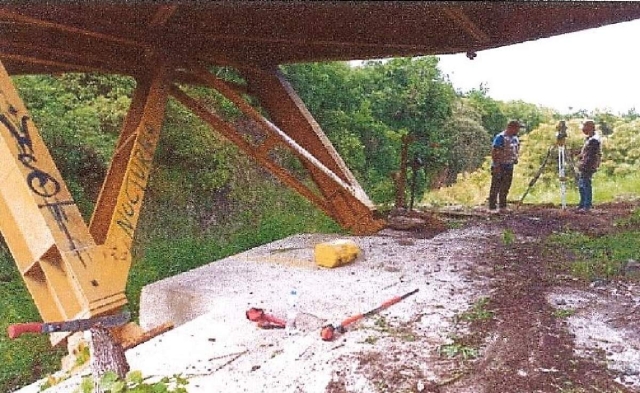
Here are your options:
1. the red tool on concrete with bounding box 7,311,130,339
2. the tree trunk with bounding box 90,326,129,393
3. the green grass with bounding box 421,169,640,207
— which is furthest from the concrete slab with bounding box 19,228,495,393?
the green grass with bounding box 421,169,640,207

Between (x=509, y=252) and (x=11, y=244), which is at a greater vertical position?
(x=11, y=244)

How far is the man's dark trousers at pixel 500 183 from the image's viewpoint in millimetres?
10117

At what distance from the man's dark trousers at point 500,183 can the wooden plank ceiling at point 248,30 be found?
2698mm

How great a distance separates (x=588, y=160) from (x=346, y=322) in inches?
273

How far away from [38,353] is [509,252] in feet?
18.8

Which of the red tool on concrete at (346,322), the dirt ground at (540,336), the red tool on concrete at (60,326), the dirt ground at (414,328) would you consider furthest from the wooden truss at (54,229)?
the dirt ground at (540,336)

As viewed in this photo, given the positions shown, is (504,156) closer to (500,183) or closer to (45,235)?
(500,183)

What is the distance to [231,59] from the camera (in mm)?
8266

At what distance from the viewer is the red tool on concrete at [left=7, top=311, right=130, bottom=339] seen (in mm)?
2742

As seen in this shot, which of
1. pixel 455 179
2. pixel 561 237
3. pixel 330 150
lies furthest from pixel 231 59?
pixel 455 179

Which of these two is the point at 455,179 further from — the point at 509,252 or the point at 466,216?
the point at 509,252

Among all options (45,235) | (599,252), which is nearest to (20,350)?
(45,235)

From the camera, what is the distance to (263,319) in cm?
444

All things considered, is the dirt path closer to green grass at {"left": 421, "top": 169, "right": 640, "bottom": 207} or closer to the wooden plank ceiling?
the wooden plank ceiling
